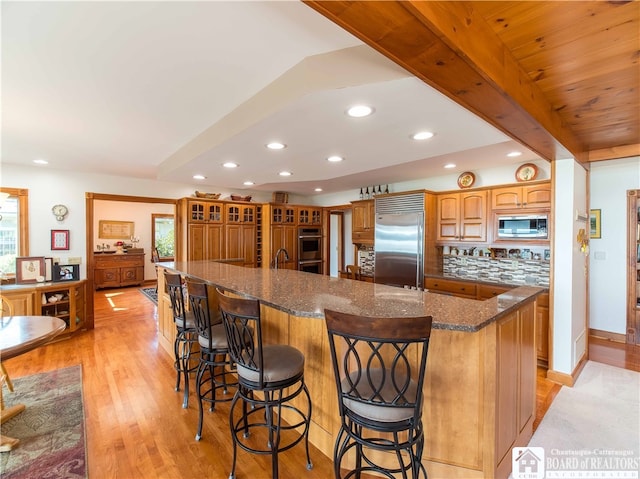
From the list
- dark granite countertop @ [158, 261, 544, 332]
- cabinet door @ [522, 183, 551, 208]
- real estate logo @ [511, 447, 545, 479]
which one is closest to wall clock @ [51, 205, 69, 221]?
dark granite countertop @ [158, 261, 544, 332]

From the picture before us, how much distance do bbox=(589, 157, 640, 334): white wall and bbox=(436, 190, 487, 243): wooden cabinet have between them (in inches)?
62.7

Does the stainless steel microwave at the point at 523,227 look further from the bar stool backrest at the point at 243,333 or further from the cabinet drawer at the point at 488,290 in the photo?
the bar stool backrest at the point at 243,333

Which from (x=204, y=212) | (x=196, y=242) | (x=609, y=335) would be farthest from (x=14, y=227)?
(x=609, y=335)

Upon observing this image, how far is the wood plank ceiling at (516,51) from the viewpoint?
1011mm

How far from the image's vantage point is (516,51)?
149 cm

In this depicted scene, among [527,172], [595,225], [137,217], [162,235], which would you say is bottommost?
[162,235]

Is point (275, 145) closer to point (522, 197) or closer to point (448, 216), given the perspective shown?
point (448, 216)

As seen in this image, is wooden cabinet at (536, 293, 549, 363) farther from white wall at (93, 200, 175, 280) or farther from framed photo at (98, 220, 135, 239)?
framed photo at (98, 220, 135, 239)

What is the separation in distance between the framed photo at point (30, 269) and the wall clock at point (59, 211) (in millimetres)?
639

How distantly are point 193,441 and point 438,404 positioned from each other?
165 cm

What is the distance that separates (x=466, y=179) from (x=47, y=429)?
17.0 feet

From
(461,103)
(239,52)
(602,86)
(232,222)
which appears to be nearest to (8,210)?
(232,222)

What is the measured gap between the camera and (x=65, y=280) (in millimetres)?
4391

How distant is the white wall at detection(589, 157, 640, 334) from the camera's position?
400 cm
